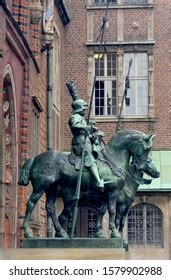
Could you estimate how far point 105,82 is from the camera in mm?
32531

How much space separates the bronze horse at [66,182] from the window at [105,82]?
61.9 feet

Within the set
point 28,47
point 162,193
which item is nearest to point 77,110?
point 28,47

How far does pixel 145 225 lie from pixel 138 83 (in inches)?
229

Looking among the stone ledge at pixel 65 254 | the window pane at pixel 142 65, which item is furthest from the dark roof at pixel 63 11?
the stone ledge at pixel 65 254

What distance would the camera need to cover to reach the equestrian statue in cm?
1288

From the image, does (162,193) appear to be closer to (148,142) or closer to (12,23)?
(12,23)

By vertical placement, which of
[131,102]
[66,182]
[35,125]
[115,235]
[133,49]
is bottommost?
[115,235]

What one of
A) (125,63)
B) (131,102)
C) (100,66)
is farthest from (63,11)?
(131,102)

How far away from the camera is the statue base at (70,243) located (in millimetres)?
12453

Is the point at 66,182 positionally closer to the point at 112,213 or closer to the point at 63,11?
the point at 112,213

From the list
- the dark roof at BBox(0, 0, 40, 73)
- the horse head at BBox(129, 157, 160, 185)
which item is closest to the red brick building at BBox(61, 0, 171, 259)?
the dark roof at BBox(0, 0, 40, 73)

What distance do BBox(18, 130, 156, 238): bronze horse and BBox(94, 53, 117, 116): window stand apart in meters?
18.9

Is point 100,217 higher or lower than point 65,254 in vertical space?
higher

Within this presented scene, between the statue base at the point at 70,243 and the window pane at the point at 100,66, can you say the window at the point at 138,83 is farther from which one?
the statue base at the point at 70,243
